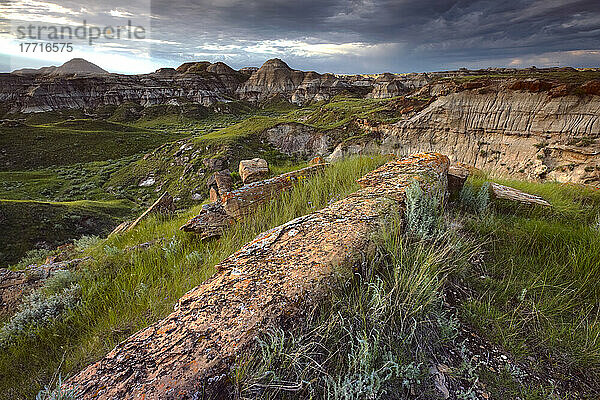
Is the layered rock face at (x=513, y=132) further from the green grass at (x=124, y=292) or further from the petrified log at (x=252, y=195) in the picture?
the green grass at (x=124, y=292)

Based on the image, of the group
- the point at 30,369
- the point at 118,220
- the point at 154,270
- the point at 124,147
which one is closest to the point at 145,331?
the point at 30,369

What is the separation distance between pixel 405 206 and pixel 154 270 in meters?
2.86

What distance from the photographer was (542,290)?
199 centimetres

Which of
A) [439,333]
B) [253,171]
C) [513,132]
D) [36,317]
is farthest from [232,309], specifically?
[513,132]

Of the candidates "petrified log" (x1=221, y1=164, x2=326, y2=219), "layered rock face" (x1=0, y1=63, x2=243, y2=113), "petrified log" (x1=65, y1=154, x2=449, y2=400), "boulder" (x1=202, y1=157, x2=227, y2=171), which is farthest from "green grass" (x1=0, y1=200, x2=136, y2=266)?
"layered rock face" (x1=0, y1=63, x2=243, y2=113)

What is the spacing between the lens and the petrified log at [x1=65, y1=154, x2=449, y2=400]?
121 centimetres

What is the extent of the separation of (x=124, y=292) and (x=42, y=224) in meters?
17.5

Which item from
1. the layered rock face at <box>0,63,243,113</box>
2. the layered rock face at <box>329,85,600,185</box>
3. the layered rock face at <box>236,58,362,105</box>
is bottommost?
the layered rock face at <box>329,85,600,185</box>

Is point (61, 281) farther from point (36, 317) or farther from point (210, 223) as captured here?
point (210, 223)

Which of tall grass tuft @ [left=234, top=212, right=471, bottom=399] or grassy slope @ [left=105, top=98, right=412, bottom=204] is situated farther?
grassy slope @ [left=105, top=98, right=412, bottom=204]

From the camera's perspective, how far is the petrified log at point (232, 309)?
1.21 metres

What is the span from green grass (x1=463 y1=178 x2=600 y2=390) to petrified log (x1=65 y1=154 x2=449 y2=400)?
39.9 inches

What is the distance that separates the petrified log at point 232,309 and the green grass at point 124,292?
747 mm

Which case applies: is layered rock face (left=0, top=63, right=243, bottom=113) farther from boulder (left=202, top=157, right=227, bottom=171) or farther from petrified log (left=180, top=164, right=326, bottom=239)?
petrified log (left=180, top=164, right=326, bottom=239)
